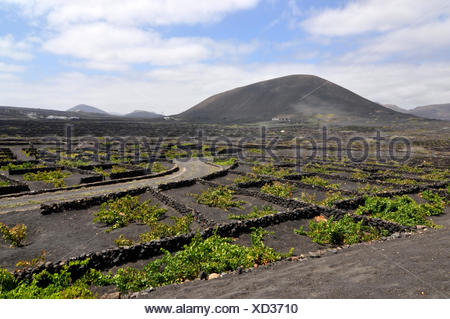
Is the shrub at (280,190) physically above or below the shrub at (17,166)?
below

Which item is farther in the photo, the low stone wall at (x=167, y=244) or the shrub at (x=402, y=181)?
the shrub at (x=402, y=181)

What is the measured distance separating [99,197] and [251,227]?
12.4m

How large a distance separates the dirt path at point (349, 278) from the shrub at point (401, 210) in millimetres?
4756

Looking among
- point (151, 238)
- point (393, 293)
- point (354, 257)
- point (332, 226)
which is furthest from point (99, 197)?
point (393, 293)

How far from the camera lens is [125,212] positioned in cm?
1912

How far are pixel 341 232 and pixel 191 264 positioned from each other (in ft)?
26.6

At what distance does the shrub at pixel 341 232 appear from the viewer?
14.5 meters

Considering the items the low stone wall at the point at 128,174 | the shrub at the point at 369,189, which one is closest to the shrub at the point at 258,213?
the shrub at the point at 369,189

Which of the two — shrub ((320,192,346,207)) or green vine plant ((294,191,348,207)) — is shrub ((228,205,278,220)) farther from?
shrub ((320,192,346,207))

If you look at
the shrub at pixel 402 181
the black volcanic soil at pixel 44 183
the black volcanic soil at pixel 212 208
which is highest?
the shrub at pixel 402 181

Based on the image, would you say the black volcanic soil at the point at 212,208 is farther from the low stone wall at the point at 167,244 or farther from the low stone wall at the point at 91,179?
the low stone wall at the point at 91,179

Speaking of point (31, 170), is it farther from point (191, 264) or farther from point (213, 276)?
point (213, 276)

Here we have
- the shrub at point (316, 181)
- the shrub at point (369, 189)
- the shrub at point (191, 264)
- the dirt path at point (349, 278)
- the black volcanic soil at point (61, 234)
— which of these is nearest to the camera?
the dirt path at point (349, 278)

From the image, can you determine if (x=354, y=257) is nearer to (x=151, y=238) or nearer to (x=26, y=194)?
(x=151, y=238)
